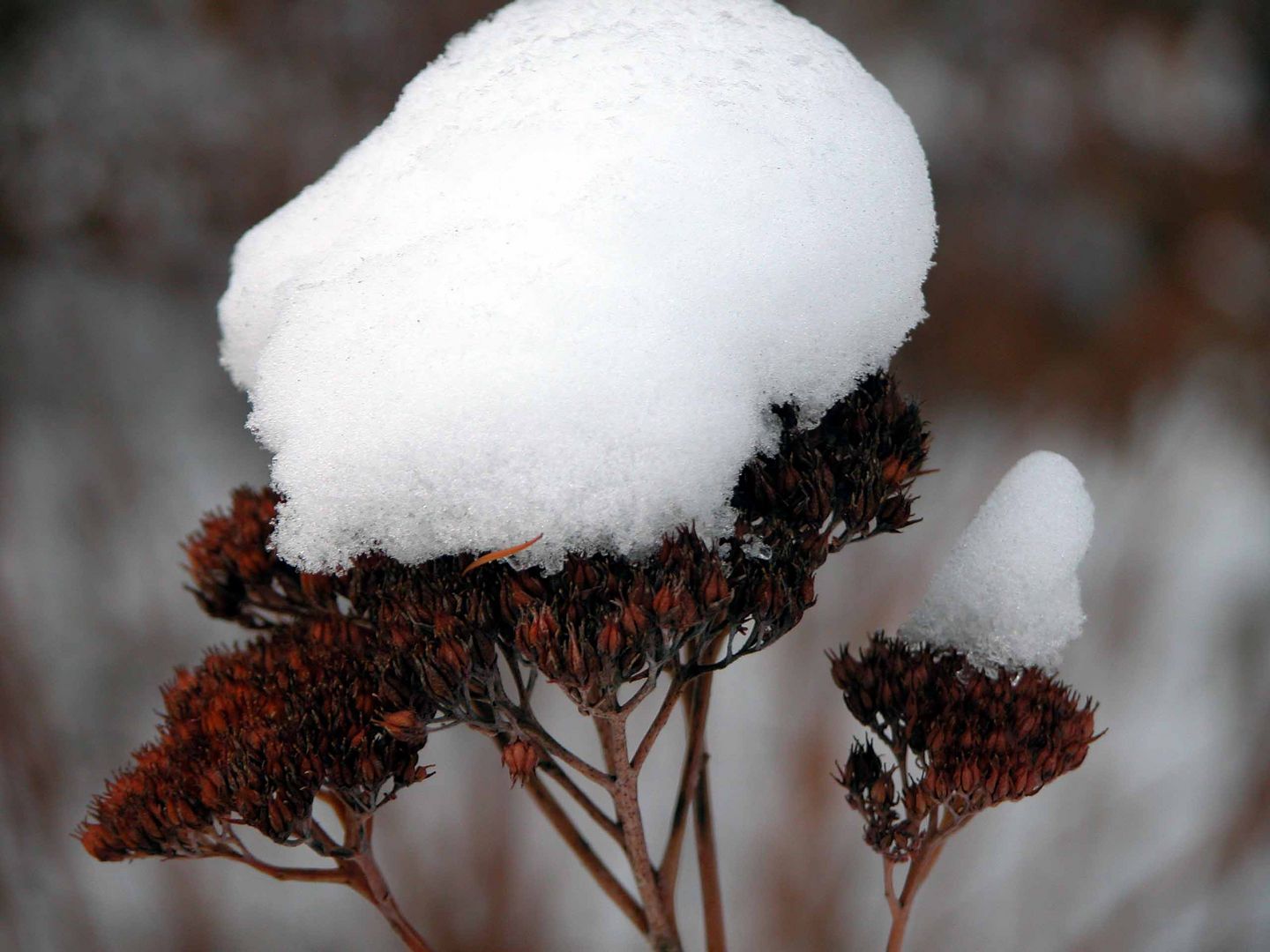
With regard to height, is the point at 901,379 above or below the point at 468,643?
above

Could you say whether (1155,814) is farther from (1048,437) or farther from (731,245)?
(731,245)

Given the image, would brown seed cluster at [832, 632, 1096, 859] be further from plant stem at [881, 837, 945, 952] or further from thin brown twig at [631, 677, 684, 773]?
thin brown twig at [631, 677, 684, 773]

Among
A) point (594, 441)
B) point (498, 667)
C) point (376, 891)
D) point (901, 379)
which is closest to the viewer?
point (594, 441)

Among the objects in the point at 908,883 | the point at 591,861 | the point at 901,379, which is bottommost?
the point at 908,883

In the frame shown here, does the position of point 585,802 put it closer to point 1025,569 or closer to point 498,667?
point 498,667

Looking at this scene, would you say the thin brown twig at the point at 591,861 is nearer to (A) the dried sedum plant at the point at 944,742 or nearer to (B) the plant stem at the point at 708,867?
(B) the plant stem at the point at 708,867

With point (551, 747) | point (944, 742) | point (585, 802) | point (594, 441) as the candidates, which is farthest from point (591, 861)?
point (594, 441)
